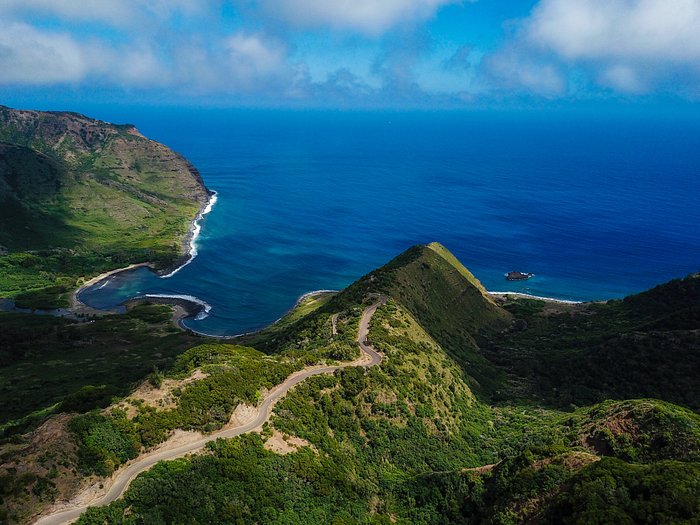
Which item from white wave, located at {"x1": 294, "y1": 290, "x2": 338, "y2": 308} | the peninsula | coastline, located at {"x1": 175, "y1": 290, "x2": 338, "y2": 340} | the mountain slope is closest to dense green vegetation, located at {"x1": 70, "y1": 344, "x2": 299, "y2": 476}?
the peninsula

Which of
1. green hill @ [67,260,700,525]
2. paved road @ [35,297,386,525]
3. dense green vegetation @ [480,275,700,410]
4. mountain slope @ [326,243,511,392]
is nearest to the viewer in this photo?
paved road @ [35,297,386,525]

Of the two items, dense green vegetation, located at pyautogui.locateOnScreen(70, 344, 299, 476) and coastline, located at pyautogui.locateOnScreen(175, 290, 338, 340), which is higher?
coastline, located at pyautogui.locateOnScreen(175, 290, 338, 340)

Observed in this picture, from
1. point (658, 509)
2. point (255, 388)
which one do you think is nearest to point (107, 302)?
point (255, 388)

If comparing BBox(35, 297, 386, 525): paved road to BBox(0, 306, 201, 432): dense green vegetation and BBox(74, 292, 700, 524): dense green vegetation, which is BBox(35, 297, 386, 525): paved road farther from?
BBox(0, 306, 201, 432): dense green vegetation

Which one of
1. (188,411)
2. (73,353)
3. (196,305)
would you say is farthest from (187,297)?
(188,411)

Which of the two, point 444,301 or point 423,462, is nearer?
point 423,462

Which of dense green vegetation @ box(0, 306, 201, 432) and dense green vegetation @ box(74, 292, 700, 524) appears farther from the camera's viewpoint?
dense green vegetation @ box(0, 306, 201, 432)

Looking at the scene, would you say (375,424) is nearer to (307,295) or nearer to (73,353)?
(73,353)

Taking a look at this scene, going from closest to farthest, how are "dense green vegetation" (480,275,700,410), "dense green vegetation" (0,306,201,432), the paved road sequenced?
the paved road, "dense green vegetation" (480,275,700,410), "dense green vegetation" (0,306,201,432)
